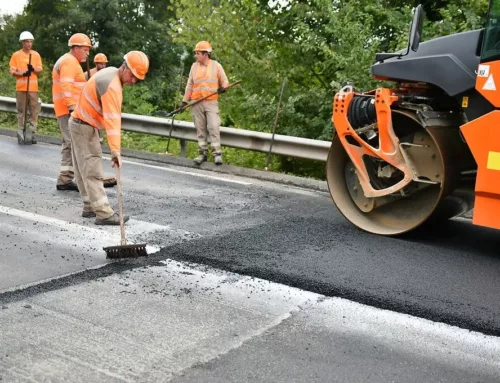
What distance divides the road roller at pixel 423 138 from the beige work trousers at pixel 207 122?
371 cm

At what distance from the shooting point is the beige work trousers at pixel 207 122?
9.91 meters

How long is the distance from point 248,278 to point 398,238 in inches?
71.6

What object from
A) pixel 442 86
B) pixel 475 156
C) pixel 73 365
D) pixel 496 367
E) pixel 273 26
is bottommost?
pixel 73 365

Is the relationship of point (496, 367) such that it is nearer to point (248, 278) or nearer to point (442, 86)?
point (248, 278)

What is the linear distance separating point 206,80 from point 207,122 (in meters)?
0.64

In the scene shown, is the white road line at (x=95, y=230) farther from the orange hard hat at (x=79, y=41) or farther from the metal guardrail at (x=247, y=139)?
the metal guardrail at (x=247, y=139)

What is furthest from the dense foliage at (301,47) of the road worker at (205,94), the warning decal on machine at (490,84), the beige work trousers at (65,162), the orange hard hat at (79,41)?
the warning decal on machine at (490,84)

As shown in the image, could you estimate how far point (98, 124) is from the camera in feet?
20.9

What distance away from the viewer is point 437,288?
4.55 meters

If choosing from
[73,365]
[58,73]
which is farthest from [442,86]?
[58,73]

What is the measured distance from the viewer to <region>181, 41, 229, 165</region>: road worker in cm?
990

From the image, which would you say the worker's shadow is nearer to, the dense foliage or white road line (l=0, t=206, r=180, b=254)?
white road line (l=0, t=206, r=180, b=254)

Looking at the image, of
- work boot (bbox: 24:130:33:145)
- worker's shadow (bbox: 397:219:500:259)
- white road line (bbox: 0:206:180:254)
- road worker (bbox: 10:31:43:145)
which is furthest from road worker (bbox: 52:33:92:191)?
worker's shadow (bbox: 397:219:500:259)

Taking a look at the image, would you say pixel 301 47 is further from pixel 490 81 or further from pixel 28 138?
pixel 490 81
